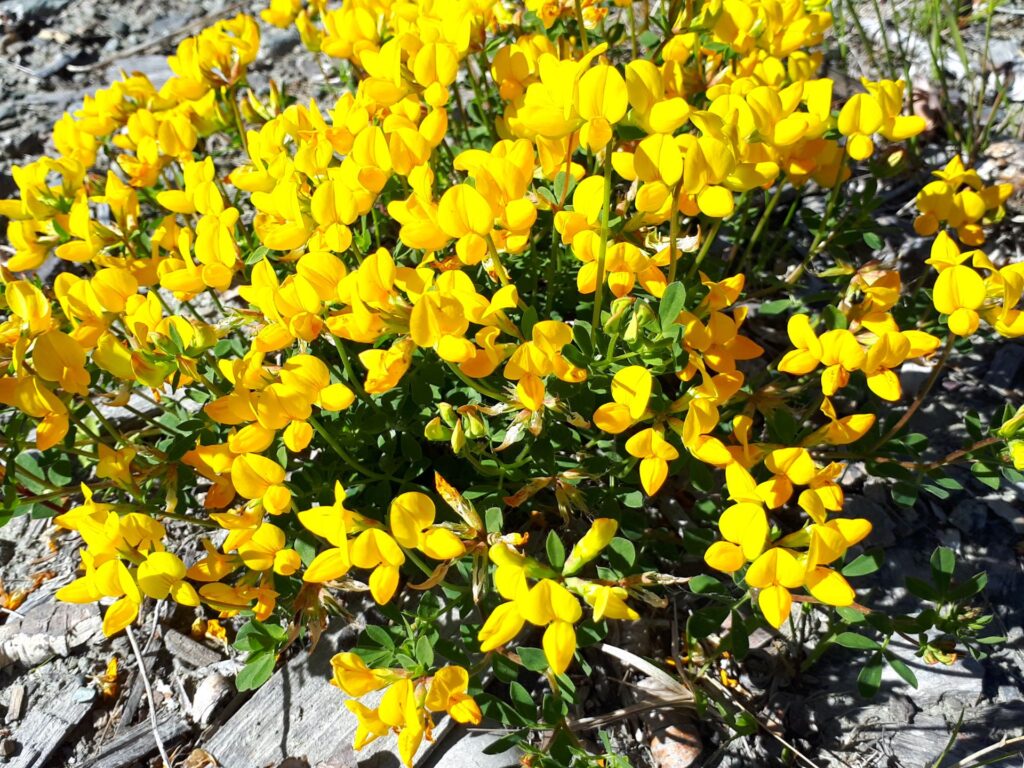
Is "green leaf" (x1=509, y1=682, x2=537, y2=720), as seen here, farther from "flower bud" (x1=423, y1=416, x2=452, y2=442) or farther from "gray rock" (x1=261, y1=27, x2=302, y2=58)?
"gray rock" (x1=261, y1=27, x2=302, y2=58)

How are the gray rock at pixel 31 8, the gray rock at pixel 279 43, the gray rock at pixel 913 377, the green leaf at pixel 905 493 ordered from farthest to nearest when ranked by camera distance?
the gray rock at pixel 31 8, the gray rock at pixel 279 43, the gray rock at pixel 913 377, the green leaf at pixel 905 493

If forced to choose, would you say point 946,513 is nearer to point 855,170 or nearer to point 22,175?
point 855,170

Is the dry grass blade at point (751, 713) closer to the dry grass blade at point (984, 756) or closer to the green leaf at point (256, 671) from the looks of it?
the dry grass blade at point (984, 756)

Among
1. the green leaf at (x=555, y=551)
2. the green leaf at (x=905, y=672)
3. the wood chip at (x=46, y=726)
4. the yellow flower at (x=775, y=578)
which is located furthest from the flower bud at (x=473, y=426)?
the wood chip at (x=46, y=726)

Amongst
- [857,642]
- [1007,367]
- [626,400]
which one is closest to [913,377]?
[1007,367]

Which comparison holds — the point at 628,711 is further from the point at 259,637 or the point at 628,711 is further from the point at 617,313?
the point at 617,313

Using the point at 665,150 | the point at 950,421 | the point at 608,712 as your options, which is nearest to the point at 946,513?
the point at 950,421
